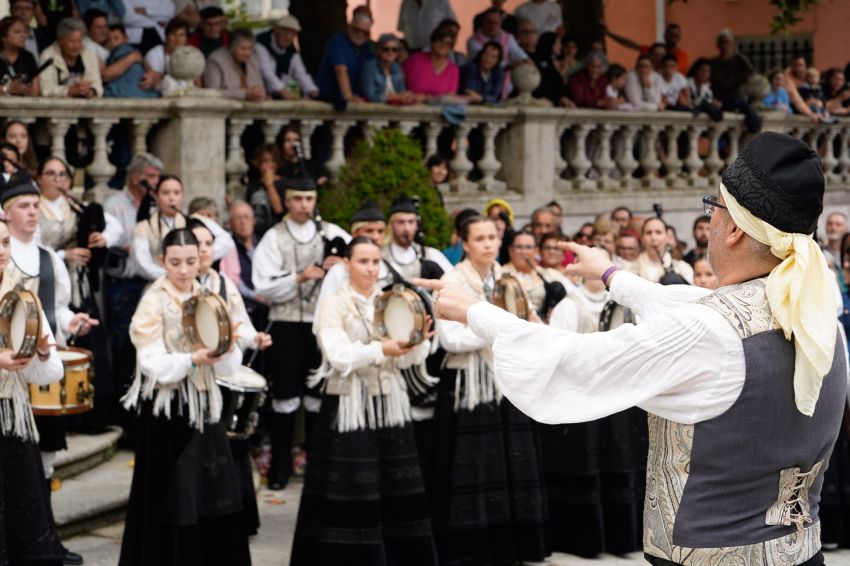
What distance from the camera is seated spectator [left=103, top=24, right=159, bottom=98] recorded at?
424 inches

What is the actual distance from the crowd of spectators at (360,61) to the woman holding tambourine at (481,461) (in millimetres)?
3621

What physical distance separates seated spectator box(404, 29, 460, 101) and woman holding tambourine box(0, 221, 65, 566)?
629 cm

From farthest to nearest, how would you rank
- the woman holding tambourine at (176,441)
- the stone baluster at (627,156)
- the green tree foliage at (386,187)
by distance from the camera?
1. the stone baluster at (627,156)
2. the green tree foliage at (386,187)
3. the woman holding tambourine at (176,441)

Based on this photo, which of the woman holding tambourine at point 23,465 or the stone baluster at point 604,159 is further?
the stone baluster at point 604,159

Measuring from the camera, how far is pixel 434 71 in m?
12.7

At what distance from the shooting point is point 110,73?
10.7 metres

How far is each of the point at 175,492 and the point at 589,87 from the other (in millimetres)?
8161

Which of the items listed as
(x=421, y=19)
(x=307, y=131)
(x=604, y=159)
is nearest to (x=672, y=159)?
(x=604, y=159)

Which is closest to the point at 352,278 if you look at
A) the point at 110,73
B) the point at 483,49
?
the point at 110,73

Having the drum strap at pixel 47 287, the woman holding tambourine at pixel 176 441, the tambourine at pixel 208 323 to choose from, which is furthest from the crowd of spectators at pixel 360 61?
the tambourine at pixel 208 323

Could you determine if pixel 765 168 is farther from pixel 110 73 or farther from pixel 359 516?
pixel 110 73

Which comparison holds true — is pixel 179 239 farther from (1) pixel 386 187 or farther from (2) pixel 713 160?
(2) pixel 713 160

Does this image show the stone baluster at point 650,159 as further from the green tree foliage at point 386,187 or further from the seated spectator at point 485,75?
the green tree foliage at point 386,187

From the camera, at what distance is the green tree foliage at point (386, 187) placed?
10289mm
